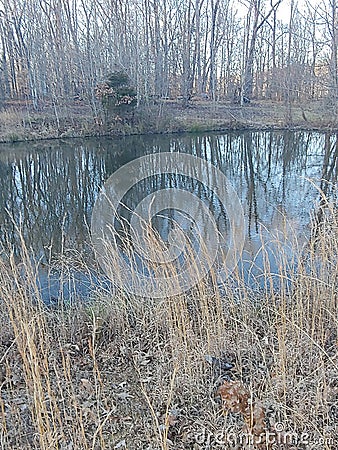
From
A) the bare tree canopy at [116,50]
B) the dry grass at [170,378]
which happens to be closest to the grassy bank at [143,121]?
the bare tree canopy at [116,50]

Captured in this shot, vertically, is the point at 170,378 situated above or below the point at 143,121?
below

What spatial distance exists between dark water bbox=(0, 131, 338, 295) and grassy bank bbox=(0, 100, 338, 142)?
2.96ft

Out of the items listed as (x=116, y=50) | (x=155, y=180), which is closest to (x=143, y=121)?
(x=116, y=50)

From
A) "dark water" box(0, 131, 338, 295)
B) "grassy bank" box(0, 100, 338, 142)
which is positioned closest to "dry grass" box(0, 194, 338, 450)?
"dark water" box(0, 131, 338, 295)

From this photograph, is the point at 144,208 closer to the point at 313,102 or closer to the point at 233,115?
the point at 233,115

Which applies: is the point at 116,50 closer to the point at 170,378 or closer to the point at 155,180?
the point at 155,180

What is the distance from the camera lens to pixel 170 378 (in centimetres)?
237

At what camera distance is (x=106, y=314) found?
3.14 m

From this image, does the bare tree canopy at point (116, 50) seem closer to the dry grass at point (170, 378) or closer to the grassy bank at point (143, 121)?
the grassy bank at point (143, 121)

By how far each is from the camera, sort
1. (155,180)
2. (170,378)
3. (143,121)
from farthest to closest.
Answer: (143,121), (155,180), (170,378)

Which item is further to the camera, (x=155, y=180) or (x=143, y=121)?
(x=143, y=121)

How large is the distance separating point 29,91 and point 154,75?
20.1ft

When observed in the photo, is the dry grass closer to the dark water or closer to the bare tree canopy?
the dark water

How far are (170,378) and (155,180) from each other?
23.1 ft
